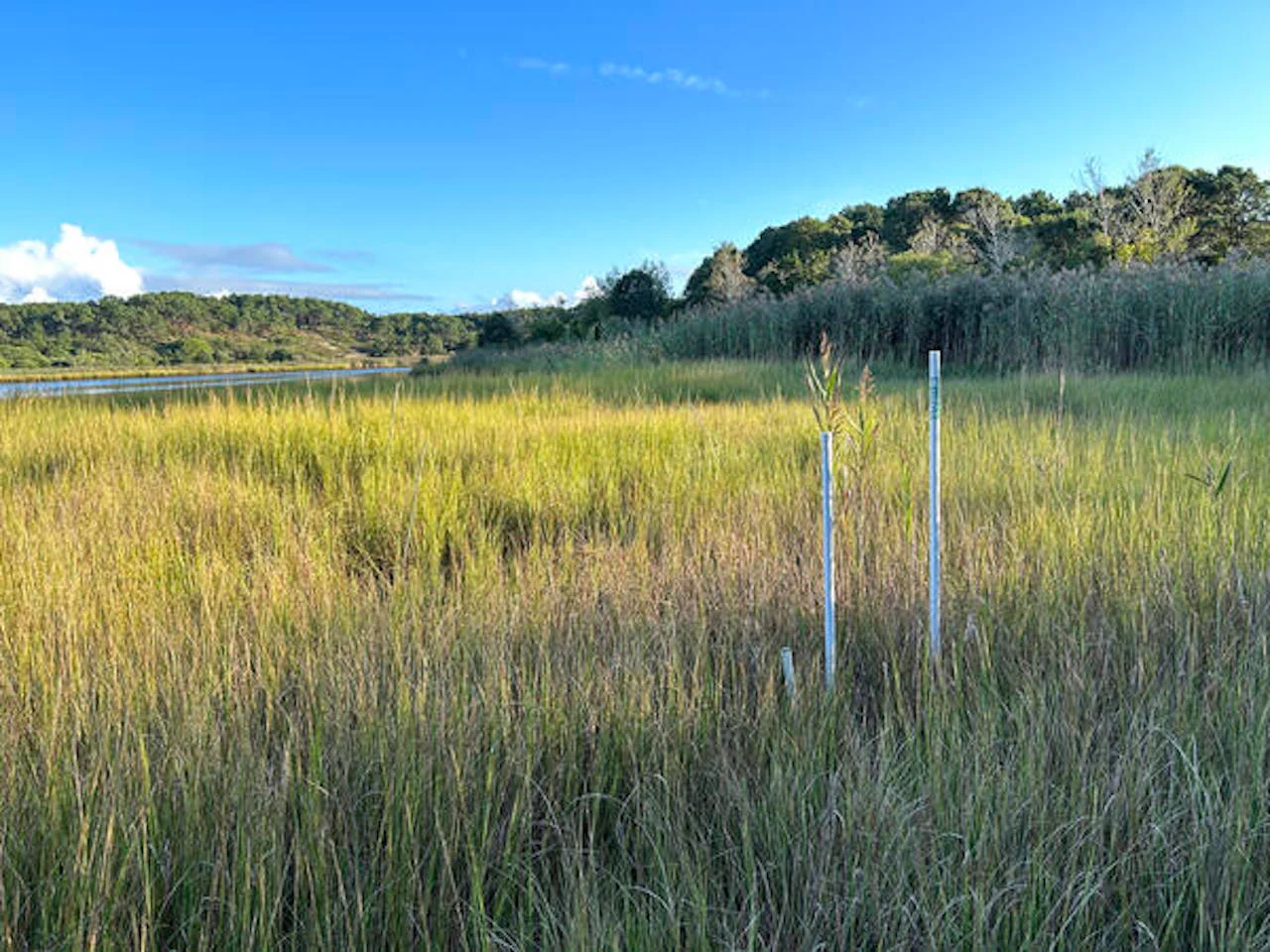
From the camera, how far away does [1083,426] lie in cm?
421

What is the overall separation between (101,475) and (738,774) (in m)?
3.64

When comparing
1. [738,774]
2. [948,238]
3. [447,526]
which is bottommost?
[738,774]

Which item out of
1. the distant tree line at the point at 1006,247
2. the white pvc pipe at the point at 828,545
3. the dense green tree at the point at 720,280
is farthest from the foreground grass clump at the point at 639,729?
the dense green tree at the point at 720,280

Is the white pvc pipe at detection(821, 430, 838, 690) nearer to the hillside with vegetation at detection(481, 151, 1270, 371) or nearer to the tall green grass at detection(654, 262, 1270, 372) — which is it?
the tall green grass at detection(654, 262, 1270, 372)

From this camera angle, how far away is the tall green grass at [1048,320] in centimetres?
825

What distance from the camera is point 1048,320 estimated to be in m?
9.07

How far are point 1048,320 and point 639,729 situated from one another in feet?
32.4

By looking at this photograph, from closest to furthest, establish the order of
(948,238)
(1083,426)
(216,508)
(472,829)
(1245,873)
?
(1245,873) < (472,829) < (216,508) < (1083,426) < (948,238)

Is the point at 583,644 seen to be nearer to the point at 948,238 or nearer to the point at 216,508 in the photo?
the point at 216,508

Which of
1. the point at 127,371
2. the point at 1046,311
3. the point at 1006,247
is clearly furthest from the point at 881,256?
the point at 127,371

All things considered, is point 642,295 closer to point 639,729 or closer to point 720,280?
point 720,280

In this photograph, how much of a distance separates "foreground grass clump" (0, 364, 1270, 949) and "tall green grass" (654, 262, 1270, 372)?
7.01 metres

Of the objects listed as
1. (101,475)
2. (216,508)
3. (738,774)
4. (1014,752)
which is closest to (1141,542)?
(1014,752)

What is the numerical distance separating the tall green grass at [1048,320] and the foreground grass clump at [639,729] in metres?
7.01
